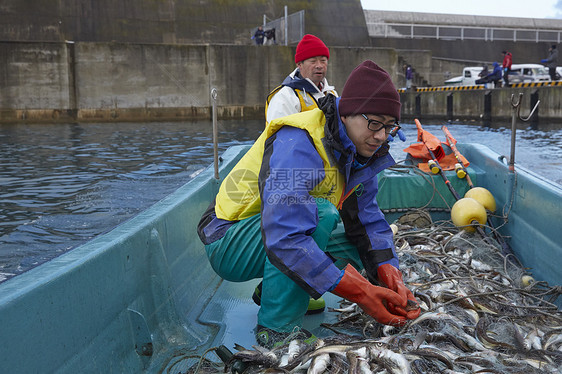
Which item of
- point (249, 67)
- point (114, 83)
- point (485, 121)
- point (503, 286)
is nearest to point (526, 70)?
point (485, 121)

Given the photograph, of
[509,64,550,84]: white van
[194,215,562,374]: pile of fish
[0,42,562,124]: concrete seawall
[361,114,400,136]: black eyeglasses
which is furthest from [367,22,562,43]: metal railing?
[361,114,400,136]: black eyeglasses

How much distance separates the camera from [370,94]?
2.35 meters

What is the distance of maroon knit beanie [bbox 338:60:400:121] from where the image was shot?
2.34m

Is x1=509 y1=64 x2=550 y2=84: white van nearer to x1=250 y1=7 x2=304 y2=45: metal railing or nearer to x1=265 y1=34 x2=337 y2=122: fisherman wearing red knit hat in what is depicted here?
x1=250 y1=7 x2=304 y2=45: metal railing

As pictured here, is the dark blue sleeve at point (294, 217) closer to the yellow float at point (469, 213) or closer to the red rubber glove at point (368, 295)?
the red rubber glove at point (368, 295)

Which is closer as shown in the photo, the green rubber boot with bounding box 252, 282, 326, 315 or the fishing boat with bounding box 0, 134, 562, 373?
the fishing boat with bounding box 0, 134, 562, 373

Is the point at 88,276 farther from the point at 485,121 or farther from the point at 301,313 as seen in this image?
the point at 485,121

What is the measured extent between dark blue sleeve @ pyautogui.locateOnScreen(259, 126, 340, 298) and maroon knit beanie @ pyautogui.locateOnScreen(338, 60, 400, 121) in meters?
0.27

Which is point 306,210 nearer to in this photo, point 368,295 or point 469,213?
point 368,295

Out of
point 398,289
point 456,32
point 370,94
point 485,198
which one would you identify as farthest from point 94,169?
point 456,32

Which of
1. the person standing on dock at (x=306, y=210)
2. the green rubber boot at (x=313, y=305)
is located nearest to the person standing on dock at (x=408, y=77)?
the green rubber boot at (x=313, y=305)

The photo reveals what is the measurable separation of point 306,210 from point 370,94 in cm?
60

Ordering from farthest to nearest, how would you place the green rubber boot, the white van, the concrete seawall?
the white van < the concrete seawall < the green rubber boot

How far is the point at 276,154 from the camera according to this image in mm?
2352
